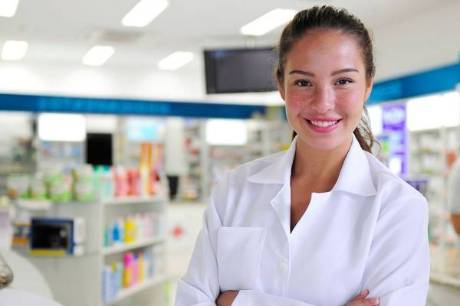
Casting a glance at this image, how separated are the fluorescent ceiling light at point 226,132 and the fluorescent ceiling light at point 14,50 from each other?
4.13m

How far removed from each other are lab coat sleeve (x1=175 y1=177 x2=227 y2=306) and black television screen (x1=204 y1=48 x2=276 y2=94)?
21.4 feet

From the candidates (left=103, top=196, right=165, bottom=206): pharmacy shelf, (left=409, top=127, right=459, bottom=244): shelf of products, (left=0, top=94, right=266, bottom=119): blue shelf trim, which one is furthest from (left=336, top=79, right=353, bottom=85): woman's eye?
(left=0, top=94, right=266, bottom=119): blue shelf trim

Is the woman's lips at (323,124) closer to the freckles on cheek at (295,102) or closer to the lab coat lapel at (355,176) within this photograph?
the freckles on cheek at (295,102)

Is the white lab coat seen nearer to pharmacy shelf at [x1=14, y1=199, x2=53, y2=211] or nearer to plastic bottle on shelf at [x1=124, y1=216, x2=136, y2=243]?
pharmacy shelf at [x1=14, y1=199, x2=53, y2=211]

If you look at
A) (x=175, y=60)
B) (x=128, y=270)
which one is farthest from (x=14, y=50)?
(x=128, y=270)

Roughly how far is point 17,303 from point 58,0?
21.1 feet

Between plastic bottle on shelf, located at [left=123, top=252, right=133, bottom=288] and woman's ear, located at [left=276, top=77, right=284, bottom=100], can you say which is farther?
plastic bottle on shelf, located at [left=123, top=252, right=133, bottom=288]

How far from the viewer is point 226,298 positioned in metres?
1.75

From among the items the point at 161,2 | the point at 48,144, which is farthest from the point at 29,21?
the point at 48,144

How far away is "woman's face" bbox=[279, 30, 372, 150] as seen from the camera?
5.31 feet

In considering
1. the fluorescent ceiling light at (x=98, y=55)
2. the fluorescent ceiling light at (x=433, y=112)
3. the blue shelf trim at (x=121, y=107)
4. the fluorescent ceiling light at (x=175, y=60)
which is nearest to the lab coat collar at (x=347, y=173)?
the fluorescent ceiling light at (x=433, y=112)

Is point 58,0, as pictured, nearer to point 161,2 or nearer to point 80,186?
point 161,2

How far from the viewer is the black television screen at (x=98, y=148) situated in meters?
12.3

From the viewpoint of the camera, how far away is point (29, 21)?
29.6 ft
